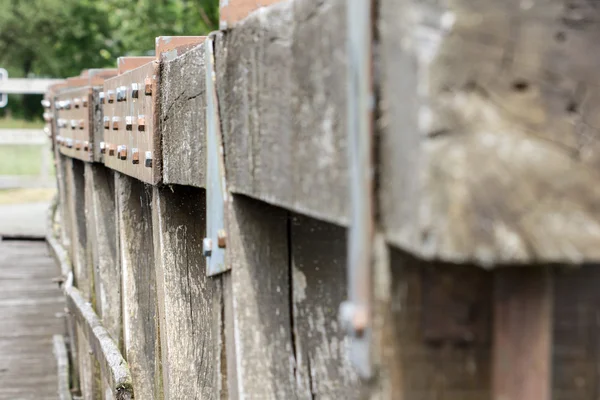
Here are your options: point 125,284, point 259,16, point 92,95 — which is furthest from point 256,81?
point 92,95

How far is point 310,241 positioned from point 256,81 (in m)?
0.39

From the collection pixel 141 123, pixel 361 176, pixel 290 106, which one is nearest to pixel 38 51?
pixel 141 123

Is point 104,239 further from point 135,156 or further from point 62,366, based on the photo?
point 135,156

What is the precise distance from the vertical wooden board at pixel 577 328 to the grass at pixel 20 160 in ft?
90.9

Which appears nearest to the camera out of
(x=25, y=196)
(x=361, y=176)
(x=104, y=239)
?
(x=361, y=176)

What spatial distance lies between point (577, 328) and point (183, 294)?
2058mm

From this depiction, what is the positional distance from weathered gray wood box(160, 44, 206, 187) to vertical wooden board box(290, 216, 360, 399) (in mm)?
422

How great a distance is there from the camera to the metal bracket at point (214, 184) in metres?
1.97

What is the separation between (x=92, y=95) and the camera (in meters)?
5.30

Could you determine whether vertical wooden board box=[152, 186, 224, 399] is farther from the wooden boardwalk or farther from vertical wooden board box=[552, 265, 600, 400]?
the wooden boardwalk

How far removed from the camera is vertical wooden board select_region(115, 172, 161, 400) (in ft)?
13.8

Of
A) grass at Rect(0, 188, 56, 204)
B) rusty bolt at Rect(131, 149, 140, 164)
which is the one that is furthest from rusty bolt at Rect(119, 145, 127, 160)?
grass at Rect(0, 188, 56, 204)

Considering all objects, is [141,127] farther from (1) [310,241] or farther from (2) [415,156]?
(2) [415,156]

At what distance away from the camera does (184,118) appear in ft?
8.45
